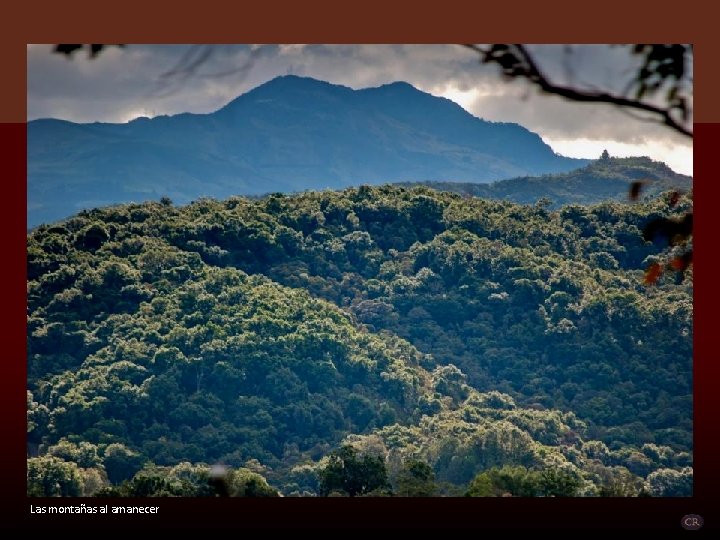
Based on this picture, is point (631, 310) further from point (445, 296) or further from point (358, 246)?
point (358, 246)

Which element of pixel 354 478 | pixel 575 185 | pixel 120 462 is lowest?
pixel 120 462

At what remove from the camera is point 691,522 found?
887cm

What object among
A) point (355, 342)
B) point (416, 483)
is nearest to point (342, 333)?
point (355, 342)

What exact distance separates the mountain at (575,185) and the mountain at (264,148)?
281 centimetres

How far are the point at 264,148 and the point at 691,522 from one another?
52536 mm

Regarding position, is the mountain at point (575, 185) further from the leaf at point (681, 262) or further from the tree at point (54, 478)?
the leaf at point (681, 262)

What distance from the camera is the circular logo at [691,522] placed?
348 inches

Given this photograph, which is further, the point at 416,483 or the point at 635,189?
the point at 416,483

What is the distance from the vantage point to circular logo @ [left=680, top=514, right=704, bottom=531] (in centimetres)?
884

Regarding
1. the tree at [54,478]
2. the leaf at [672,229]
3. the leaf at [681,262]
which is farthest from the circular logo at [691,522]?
the tree at [54,478]

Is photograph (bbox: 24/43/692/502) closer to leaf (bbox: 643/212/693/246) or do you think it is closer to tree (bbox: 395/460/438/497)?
tree (bbox: 395/460/438/497)

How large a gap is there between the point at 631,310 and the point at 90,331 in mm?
17032

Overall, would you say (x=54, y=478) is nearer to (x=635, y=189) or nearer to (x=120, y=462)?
(x=120, y=462)
